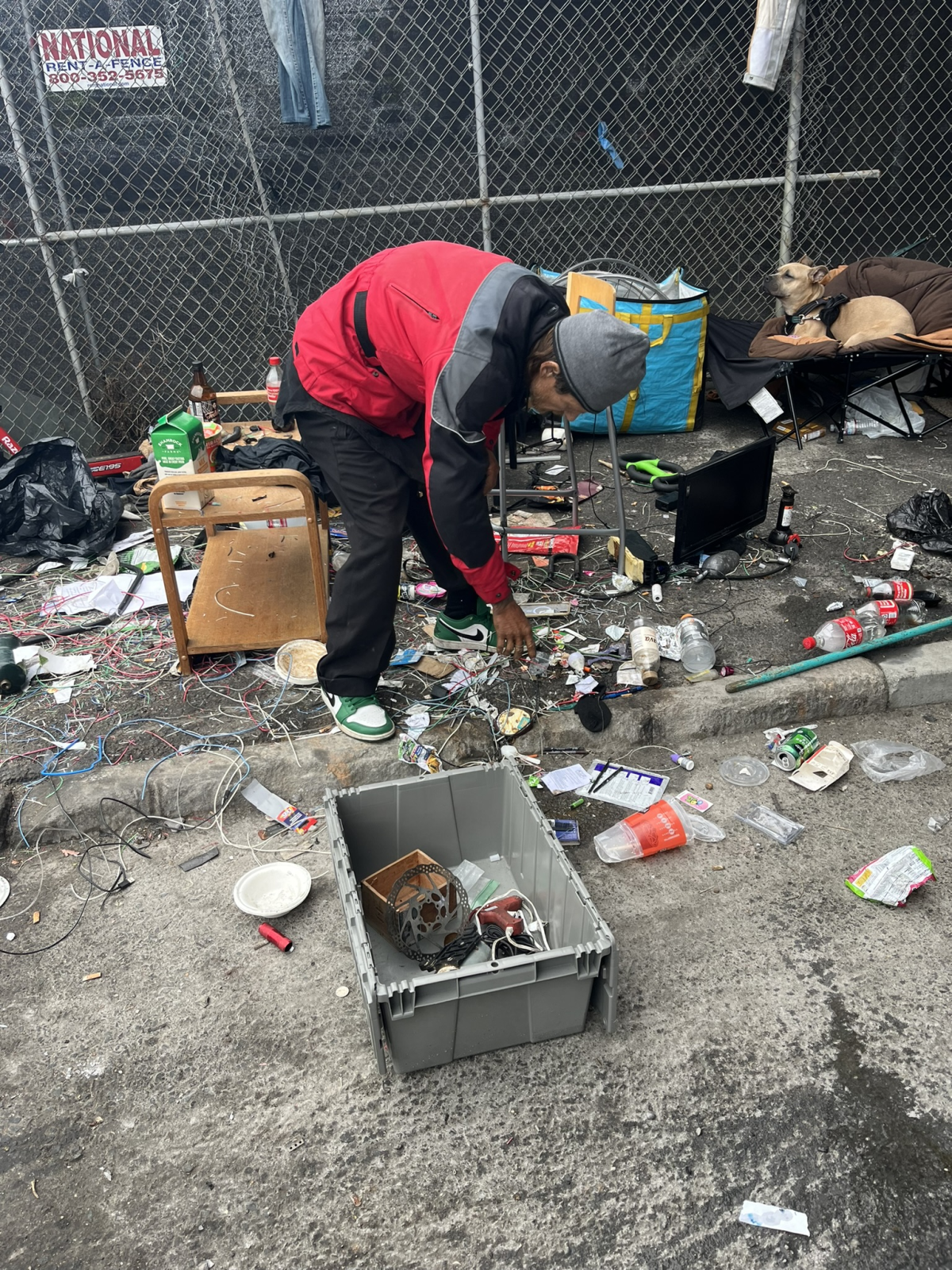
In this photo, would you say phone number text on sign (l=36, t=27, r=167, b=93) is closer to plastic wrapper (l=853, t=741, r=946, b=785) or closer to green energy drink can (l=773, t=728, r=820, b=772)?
green energy drink can (l=773, t=728, r=820, b=772)

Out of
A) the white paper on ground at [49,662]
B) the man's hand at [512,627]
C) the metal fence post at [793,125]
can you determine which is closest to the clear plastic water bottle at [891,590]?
the man's hand at [512,627]

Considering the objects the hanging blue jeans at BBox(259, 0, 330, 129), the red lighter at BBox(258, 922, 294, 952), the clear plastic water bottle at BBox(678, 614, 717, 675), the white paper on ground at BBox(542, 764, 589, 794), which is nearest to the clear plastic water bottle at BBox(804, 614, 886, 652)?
the clear plastic water bottle at BBox(678, 614, 717, 675)

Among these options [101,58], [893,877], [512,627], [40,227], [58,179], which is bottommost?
[893,877]

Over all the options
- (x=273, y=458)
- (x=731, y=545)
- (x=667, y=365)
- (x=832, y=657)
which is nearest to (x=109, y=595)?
(x=273, y=458)

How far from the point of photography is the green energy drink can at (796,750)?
2.96 metres

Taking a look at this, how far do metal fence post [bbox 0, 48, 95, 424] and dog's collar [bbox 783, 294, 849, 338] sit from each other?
4.75 meters

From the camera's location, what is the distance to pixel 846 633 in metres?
3.32

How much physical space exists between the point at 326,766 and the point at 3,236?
5155 millimetres

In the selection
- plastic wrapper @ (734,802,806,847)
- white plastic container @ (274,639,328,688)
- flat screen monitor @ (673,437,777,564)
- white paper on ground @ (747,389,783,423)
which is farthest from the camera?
white paper on ground @ (747,389,783,423)

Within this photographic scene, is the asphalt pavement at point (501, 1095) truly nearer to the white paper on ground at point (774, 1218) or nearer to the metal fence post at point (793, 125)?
the white paper on ground at point (774, 1218)

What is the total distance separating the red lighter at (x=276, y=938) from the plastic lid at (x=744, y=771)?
1.55 metres

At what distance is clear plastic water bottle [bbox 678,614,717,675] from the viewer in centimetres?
329

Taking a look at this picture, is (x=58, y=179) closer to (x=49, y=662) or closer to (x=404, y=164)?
(x=404, y=164)

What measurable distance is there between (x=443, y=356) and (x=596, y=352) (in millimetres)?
413
